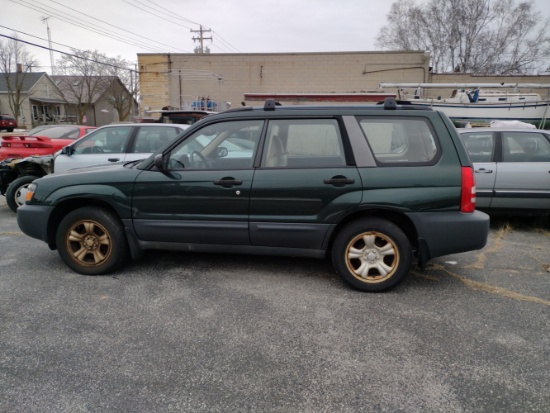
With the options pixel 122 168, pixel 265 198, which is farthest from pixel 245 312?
pixel 122 168

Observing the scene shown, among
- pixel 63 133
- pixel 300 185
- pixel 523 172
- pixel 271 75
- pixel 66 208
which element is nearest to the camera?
pixel 300 185

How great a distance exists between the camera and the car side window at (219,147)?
3834 mm

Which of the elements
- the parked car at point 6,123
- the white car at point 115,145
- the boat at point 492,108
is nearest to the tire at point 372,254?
the white car at point 115,145

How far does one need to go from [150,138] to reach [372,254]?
4613mm

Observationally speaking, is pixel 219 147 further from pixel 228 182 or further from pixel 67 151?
pixel 67 151

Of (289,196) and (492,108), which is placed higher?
(492,108)

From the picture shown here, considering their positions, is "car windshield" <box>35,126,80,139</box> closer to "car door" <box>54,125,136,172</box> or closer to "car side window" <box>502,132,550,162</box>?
"car door" <box>54,125,136,172</box>

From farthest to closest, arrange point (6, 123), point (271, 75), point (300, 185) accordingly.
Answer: point (6, 123) < point (271, 75) < point (300, 185)

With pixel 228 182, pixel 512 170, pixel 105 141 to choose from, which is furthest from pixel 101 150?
pixel 512 170

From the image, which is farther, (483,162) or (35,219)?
(483,162)

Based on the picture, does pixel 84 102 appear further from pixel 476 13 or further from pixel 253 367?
pixel 253 367

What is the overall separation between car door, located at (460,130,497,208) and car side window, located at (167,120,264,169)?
3593 mm

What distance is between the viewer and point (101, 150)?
6.75 metres

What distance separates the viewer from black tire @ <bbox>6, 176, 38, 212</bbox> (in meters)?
6.57
